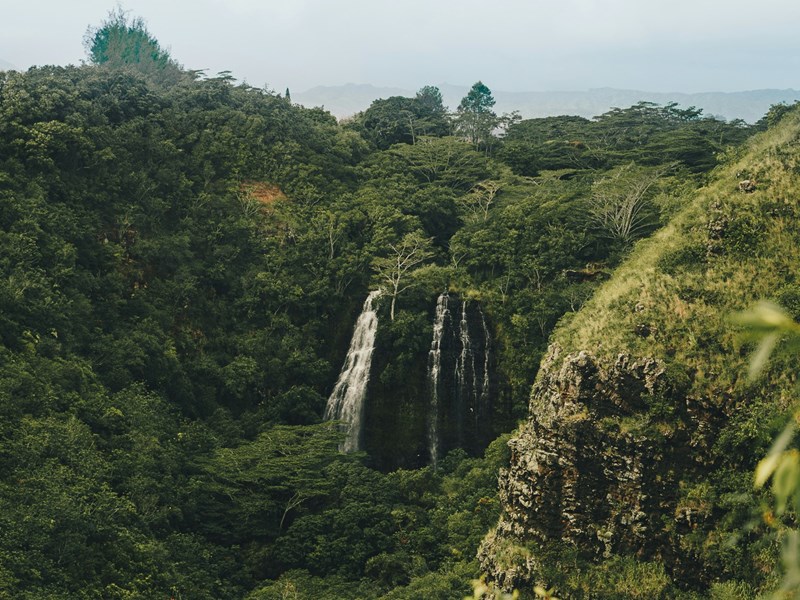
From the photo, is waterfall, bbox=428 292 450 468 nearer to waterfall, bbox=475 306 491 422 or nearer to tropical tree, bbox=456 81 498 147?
waterfall, bbox=475 306 491 422

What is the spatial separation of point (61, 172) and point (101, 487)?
15.7 meters

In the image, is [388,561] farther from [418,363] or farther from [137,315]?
[137,315]

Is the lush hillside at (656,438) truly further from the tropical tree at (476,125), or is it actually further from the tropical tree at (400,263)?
the tropical tree at (476,125)

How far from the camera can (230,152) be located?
36.8 meters

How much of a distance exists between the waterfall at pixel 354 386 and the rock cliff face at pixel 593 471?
11.8 meters

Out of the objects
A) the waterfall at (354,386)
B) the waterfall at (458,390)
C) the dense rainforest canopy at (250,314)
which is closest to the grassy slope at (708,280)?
the dense rainforest canopy at (250,314)

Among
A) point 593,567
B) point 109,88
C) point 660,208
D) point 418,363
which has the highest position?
point 109,88

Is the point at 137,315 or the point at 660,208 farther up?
the point at 660,208

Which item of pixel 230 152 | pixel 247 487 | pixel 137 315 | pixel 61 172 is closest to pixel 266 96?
pixel 230 152

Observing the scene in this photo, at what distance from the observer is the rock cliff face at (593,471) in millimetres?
15086

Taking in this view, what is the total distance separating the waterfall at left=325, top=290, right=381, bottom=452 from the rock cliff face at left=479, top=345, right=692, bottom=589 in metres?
11.8

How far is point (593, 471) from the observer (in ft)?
51.1

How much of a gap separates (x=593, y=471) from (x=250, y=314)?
17029 millimetres

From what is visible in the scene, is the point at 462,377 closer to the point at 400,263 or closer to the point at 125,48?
the point at 400,263
